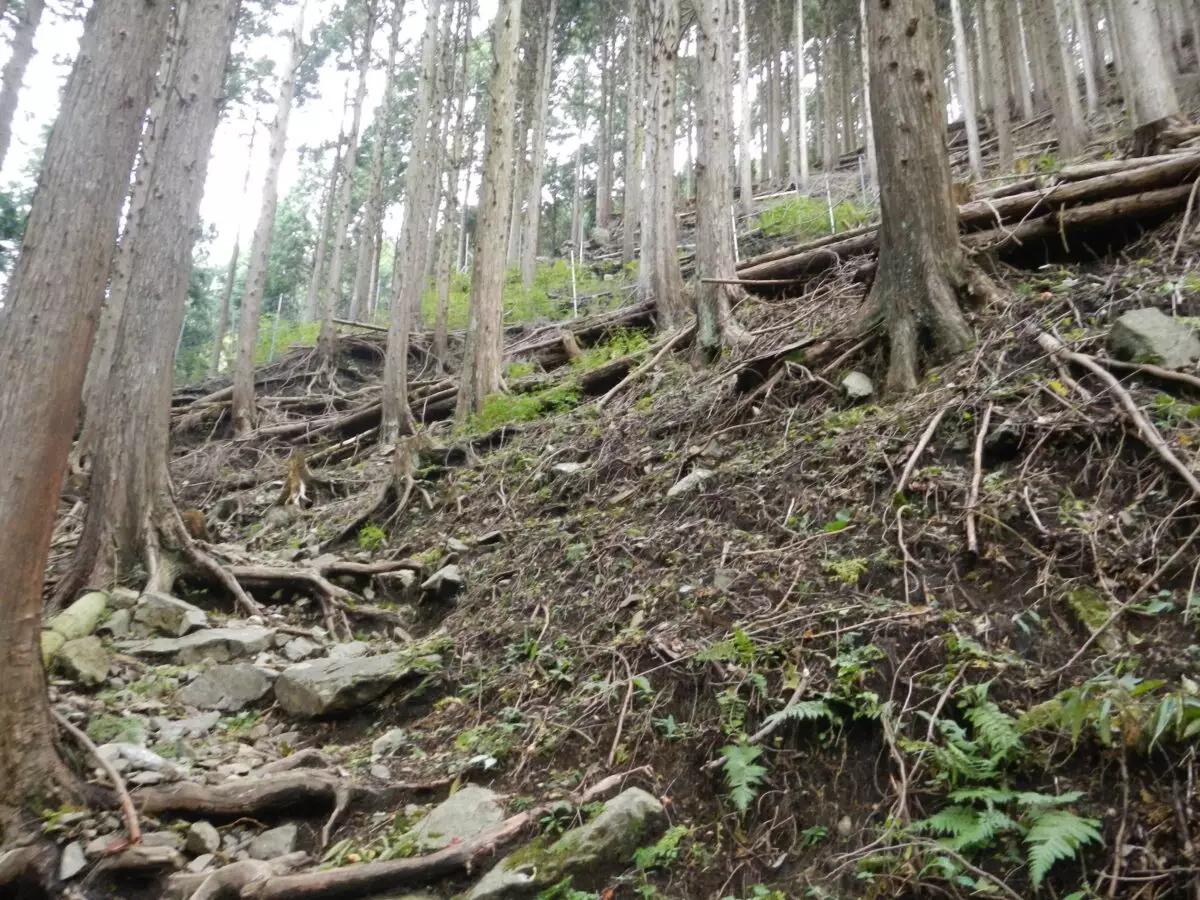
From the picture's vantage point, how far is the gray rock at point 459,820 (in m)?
3.29

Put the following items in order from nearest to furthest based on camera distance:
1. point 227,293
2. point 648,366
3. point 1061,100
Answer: point 648,366
point 1061,100
point 227,293

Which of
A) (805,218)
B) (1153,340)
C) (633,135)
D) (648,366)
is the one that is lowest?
(1153,340)

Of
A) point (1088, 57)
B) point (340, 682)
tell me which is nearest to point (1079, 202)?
point (340, 682)

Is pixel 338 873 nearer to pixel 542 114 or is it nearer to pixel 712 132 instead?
pixel 712 132

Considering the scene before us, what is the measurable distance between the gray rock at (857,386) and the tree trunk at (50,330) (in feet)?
14.8

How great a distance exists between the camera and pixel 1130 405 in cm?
350

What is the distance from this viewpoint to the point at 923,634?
314cm

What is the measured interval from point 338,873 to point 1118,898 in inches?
109

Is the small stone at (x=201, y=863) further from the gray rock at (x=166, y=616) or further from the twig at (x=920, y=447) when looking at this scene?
the twig at (x=920, y=447)

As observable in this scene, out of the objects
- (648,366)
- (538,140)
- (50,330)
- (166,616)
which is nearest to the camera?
(50,330)

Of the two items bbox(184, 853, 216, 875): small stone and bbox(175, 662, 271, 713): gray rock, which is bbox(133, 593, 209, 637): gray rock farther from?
bbox(184, 853, 216, 875): small stone

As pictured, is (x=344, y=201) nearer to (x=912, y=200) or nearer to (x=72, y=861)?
(x=912, y=200)

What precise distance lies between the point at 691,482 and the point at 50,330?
12.7ft

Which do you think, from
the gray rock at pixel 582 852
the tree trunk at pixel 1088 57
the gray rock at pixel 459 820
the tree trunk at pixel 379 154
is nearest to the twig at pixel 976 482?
the gray rock at pixel 582 852
